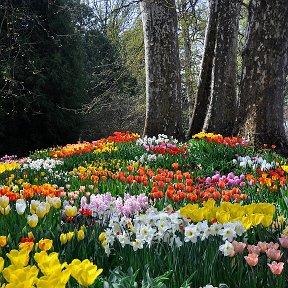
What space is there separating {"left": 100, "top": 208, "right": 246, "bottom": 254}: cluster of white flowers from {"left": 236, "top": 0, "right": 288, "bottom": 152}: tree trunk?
5323 millimetres

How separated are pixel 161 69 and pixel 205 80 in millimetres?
1148

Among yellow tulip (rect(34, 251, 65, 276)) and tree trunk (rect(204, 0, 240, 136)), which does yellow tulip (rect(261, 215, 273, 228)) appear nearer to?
yellow tulip (rect(34, 251, 65, 276))

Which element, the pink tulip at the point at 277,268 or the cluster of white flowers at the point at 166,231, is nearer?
the pink tulip at the point at 277,268

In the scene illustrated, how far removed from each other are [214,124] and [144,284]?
847 centimetres

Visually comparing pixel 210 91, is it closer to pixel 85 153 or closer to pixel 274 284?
pixel 85 153

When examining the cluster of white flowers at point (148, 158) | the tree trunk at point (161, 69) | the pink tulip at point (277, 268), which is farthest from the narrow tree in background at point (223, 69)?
the pink tulip at point (277, 268)

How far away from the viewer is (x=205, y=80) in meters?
11.0

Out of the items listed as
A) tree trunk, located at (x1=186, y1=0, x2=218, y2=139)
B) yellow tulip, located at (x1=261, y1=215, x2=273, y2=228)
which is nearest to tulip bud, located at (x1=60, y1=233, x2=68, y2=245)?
yellow tulip, located at (x1=261, y1=215, x2=273, y2=228)

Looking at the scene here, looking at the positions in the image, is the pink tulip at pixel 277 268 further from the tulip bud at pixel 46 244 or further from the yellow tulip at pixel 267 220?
the tulip bud at pixel 46 244

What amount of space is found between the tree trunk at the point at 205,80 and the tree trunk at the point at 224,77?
45 centimetres

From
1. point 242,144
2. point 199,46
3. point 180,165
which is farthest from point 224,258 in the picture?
point 199,46

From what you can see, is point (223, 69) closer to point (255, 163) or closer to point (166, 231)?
point (255, 163)

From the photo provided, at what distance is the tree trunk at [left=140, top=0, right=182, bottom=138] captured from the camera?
34.6 ft

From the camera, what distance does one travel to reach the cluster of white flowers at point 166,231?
2.33m
